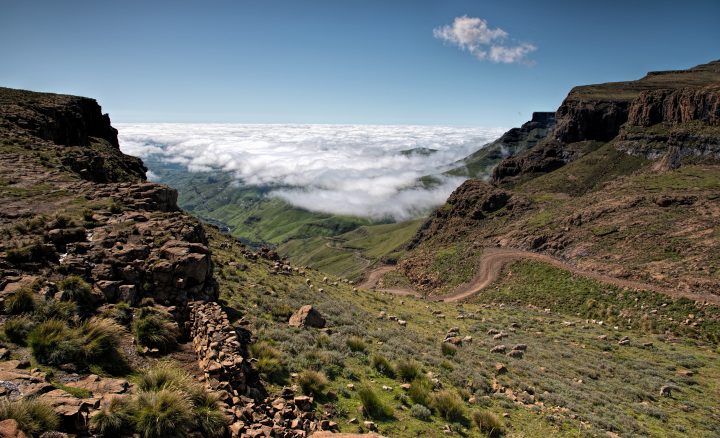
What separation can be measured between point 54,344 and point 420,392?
40.7 feet

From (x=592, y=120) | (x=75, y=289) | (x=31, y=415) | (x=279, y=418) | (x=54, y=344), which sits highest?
(x=592, y=120)

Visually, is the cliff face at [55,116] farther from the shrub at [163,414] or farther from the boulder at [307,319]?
the shrub at [163,414]

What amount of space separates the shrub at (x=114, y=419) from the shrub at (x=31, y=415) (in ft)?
2.48

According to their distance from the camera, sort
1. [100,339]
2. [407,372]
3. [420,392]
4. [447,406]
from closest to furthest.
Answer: [100,339] < [447,406] < [420,392] < [407,372]

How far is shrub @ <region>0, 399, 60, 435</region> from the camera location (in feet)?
22.1

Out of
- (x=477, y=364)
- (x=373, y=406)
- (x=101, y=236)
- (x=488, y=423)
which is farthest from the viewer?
(x=477, y=364)

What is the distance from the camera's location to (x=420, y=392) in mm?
15156

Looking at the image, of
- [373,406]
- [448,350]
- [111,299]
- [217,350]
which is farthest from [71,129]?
[373,406]

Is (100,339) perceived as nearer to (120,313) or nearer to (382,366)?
(120,313)

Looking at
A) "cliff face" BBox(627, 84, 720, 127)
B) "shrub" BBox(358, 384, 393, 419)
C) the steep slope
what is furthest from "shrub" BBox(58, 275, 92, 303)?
"cliff face" BBox(627, 84, 720, 127)

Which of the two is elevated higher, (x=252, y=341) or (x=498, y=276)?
(x=252, y=341)

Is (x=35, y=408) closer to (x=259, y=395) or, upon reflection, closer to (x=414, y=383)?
(x=259, y=395)

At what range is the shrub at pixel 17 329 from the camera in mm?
10438

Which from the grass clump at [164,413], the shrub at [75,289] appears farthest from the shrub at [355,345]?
the shrub at [75,289]
